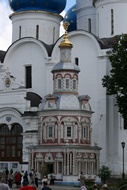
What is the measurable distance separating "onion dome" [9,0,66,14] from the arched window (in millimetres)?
8746

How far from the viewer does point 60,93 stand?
31516mm

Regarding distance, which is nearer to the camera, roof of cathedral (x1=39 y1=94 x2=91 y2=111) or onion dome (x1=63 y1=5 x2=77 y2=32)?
roof of cathedral (x1=39 y1=94 x2=91 y2=111)

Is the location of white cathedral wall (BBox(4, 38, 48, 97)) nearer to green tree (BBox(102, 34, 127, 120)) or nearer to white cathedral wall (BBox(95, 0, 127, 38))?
white cathedral wall (BBox(95, 0, 127, 38))

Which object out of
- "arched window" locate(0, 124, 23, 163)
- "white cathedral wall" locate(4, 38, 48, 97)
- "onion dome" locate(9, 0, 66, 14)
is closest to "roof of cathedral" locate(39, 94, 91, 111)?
"arched window" locate(0, 124, 23, 163)

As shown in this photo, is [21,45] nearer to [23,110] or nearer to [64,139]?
[23,110]

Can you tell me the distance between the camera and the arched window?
114 ft

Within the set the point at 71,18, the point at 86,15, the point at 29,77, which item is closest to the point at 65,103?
the point at 29,77

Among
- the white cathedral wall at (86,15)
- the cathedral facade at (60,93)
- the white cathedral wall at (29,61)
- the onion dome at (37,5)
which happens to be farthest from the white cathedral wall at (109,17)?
the white cathedral wall at (29,61)

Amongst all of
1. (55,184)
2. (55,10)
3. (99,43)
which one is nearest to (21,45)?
(55,10)

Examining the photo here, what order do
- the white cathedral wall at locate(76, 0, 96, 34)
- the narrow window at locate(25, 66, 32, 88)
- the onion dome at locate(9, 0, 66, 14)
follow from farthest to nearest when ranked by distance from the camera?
1. the white cathedral wall at locate(76, 0, 96, 34)
2. the onion dome at locate(9, 0, 66, 14)
3. the narrow window at locate(25, 66, 32, 88)

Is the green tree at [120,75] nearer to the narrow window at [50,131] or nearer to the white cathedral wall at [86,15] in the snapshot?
the narrow window at [50,131]

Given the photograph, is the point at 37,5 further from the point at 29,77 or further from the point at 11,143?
the point at 11,143

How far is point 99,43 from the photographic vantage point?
34.8 metres

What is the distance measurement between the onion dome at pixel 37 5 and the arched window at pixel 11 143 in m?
8.75
